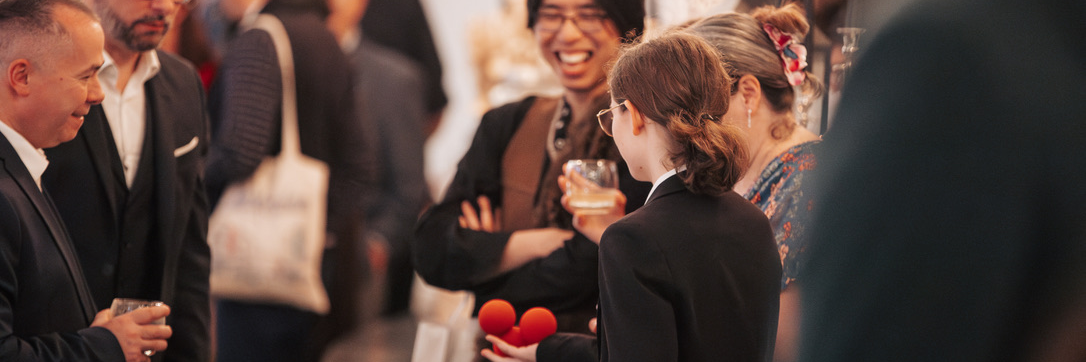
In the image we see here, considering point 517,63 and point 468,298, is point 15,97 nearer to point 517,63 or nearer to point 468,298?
point 468,298

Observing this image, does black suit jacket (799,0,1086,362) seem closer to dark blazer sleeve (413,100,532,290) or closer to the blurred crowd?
the blurred crowd

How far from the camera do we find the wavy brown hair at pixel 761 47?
205cm

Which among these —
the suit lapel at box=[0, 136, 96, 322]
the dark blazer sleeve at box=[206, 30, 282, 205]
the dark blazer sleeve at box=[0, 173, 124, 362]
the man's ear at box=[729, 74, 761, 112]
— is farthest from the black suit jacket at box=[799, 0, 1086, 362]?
the dark blazer sleeve at box=[206, 30, 282, 205]

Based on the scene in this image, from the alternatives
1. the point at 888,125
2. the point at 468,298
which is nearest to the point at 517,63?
the point at 468,298

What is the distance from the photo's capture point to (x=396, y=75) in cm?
566

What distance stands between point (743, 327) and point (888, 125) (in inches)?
39.8

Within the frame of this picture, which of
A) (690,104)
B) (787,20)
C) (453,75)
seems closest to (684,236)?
(690,104)

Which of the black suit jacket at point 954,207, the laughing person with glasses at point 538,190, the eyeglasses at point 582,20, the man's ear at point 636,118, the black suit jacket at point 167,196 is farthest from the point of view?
the eyeglasses at point 582,20

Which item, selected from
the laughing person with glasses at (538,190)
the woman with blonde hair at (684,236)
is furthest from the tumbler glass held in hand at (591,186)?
the woman with blonde hair at (684,236)

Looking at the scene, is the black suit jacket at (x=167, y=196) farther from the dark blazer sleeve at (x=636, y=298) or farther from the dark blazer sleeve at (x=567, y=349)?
the dark blazer sleeve at (x=636, y=298)

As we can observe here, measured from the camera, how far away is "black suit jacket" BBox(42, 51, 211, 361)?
2.31 metres

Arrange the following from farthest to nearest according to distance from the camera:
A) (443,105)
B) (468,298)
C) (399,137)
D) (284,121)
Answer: (443,105) → (399,137) → (284,121) → (468,298)

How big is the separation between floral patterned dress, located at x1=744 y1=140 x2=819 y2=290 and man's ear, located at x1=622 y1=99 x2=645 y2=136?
41cm

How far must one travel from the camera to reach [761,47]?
2080mm
